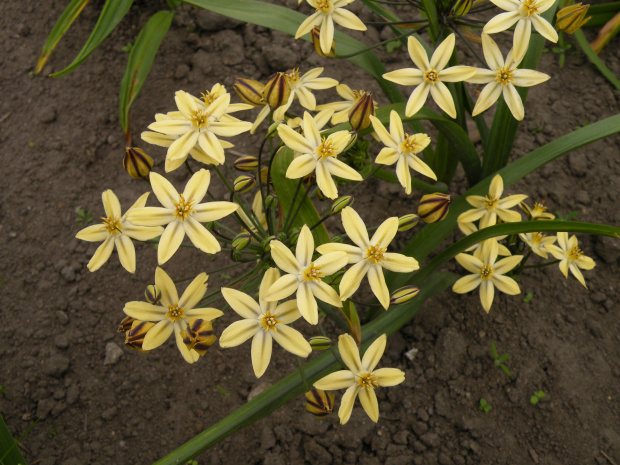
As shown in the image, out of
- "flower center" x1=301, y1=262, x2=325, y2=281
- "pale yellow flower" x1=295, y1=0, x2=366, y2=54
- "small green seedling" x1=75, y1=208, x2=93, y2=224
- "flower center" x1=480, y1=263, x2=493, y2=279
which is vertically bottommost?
"small green seedling" x1=75, y1=208, x2=93, y2=224


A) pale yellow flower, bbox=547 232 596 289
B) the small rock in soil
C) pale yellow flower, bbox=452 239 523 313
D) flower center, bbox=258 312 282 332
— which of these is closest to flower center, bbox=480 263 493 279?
pale yellow flower, bbox=452 239 523 313

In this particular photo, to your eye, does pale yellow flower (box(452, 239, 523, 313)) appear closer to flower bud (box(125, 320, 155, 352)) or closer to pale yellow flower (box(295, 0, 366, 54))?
pale yellow flower (box(295, 0, 366, 54))

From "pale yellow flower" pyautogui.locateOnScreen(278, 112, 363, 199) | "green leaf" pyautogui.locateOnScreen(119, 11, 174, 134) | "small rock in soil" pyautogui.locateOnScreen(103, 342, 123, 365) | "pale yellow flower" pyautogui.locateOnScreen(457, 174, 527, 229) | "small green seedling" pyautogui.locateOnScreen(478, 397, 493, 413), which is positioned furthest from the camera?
"green leaf" pyautogui.locateOnScreen(119, 11, 174, 134)

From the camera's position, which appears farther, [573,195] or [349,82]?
[349,82]

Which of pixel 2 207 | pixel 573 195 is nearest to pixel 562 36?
pixel 573 195

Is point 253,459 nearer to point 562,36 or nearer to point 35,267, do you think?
point 35,267

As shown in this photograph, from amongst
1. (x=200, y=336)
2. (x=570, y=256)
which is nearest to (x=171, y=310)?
(x=200, y=336)
